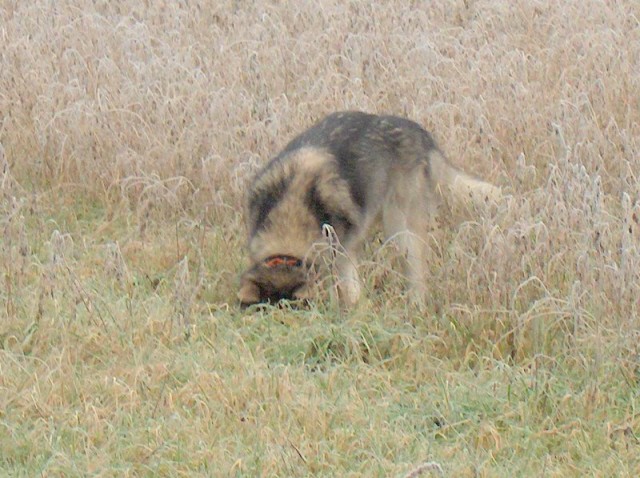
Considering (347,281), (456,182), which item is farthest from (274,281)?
(456,182)

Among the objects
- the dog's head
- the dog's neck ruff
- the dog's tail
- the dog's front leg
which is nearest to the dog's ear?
the dog's head

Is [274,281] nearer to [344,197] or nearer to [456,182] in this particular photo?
[344,197]

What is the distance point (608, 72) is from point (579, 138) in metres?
1.34

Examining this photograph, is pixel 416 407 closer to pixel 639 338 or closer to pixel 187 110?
pixel 639 338

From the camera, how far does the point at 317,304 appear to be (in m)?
6.27

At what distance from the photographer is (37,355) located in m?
5.84

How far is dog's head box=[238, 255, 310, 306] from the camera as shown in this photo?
20.8 feet

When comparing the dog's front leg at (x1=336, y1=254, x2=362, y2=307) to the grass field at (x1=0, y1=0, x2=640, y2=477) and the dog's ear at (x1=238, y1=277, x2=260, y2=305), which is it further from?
the dog's ear at (x1=238, y1=277, x2=260, y2=305)

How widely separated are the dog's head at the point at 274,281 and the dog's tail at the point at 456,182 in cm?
110

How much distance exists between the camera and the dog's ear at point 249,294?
6375mm

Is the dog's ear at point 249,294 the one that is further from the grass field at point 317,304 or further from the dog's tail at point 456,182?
the dog's tail at point 456,182

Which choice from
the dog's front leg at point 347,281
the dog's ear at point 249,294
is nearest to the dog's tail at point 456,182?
the dog's front leg at point 347,281

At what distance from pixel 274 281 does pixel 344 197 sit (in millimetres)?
656

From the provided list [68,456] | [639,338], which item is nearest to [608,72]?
[639,338]
